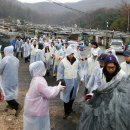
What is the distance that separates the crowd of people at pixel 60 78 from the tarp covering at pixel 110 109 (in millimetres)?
207

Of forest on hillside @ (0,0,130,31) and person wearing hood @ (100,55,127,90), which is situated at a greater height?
person wearing hood @ (100,55,127,90)

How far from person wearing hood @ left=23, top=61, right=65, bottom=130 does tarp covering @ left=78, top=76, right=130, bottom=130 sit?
100cm

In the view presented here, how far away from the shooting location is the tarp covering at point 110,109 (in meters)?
5.07

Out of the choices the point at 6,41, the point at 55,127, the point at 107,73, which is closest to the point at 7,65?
the point at 55,127

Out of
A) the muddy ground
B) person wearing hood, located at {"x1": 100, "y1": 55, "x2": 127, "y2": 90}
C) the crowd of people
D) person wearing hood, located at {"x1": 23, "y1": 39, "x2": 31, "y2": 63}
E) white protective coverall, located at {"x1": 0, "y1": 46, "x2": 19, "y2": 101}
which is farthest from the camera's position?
person wearing hood, located at {"x1": 23, "y1": 39, "x2": 31, "y2": 63}

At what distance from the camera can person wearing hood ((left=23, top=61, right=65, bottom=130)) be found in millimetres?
6441

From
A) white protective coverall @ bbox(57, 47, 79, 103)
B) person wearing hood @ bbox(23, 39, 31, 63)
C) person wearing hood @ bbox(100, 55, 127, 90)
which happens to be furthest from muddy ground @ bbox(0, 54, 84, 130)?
person wearing hood @ bbox(23, 39, 31, 63)

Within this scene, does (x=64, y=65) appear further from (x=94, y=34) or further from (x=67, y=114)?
(x=94, y=34)

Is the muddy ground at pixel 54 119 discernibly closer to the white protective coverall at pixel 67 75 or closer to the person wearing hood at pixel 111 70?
the white protective coverall at pixel 67 75

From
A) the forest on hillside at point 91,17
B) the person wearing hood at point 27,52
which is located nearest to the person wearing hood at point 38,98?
the person wearing hood at point 27,52

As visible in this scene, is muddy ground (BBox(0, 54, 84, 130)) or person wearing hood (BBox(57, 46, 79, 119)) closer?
muddy ground (BBox(0, 54, 84, 130))

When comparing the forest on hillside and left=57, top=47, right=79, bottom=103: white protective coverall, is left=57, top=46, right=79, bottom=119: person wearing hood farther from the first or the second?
the forest on hillside

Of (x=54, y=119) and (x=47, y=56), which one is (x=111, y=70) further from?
(x=47, y=56)

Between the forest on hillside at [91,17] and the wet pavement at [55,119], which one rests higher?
the wet pavement at [55,119]
